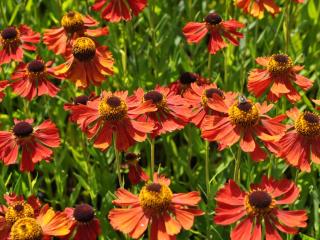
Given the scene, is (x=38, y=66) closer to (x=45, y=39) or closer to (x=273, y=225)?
(x=45, y=39)

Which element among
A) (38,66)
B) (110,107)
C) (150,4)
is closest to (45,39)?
(38,66)

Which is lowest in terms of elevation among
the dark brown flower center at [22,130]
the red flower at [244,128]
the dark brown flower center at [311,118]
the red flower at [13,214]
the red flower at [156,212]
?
the red flower at [13,214]

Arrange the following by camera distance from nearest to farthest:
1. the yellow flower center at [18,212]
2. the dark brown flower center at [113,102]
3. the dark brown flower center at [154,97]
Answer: the yellow flower center at [18,212] < the dark brown flower center at [113,102] < the dark brown flower center at [154,97]

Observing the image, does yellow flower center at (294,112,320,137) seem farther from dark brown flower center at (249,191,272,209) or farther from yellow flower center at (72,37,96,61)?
yellow flower center at (72,37,96,61)

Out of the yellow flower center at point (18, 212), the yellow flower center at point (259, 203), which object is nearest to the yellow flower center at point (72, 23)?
the yellow flower center at point (18, 212)

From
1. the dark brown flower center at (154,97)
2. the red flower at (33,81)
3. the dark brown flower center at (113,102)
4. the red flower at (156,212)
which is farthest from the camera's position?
the red flower at (33,81)

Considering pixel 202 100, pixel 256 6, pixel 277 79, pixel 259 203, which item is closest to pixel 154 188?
pixel 259 203

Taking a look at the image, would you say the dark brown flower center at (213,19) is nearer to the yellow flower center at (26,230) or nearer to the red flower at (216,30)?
the red flower at (216,30)
